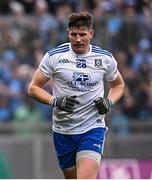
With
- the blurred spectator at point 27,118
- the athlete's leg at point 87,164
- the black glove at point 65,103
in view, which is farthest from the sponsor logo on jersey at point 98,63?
the blurred spectator at point 27,118

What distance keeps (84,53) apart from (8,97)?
594 cm

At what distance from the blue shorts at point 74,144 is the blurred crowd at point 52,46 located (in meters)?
5.26

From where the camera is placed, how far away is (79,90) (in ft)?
33.2

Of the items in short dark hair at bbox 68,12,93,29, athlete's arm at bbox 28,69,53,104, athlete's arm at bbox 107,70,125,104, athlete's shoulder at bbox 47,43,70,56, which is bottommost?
athlete's arm at bbox 107,70,125,104

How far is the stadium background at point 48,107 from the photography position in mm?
15742

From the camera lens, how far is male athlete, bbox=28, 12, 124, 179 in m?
9.97

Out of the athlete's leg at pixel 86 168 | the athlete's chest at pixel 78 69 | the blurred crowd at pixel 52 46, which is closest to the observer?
the athlete's leg at pixel 86 168

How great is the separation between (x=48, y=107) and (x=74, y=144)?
5.64 meters

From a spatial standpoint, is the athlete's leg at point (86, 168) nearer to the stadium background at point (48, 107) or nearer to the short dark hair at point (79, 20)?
the short dark hair at point (79, 20)

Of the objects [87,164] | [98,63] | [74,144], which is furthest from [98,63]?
[87,164]

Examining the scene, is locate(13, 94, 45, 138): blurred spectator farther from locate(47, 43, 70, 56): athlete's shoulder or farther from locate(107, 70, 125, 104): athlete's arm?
locate(47, 43, 70, 56): athlete's shoulder

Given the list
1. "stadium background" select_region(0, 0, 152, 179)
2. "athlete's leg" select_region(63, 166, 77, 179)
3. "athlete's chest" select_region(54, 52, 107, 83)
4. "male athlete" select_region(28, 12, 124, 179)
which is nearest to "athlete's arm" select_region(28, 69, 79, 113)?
"male athlete" select_region(28, 12, 124, 179)

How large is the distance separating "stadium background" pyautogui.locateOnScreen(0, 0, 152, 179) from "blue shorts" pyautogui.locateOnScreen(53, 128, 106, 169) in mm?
4746

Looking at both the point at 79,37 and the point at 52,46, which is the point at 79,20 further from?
the point at 52,46
